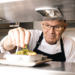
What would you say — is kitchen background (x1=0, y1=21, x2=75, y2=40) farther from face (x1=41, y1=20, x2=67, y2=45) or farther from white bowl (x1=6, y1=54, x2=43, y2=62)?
white bowl (x1=6, y1=54, x2=43, y2=62)

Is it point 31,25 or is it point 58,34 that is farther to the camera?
point 31,25

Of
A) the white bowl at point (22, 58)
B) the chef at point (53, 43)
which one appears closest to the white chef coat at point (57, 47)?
the chef at point (53, 43)

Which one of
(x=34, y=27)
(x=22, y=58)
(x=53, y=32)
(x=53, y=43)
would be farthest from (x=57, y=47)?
(x=22, y=58)

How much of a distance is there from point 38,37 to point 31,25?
0.34m

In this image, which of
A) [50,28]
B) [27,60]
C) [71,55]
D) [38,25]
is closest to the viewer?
[27,60]

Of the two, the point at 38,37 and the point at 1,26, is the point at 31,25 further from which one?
the point at 1,26

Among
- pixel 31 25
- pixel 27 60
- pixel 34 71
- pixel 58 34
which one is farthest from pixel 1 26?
pixel 34 71

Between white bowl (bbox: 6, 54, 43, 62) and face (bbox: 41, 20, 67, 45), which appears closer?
white bowl (bbox: 6, 54, 43, 62)

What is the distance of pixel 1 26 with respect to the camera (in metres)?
1.76

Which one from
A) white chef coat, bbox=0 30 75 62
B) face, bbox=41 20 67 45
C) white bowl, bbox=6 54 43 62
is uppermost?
face, bbox=41 20 67 45

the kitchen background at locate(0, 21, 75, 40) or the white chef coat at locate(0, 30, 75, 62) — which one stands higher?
the kitchen background at locate(0, 21, 75, 40)

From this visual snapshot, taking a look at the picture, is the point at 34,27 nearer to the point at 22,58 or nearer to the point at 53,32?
the point at 53,32

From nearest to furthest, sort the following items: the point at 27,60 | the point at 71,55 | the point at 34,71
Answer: the point at 34,71
the point at 27,60
the point at 71,55

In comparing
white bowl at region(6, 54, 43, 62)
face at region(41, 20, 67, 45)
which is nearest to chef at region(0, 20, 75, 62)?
face at region(41, 20, 67, 45)
